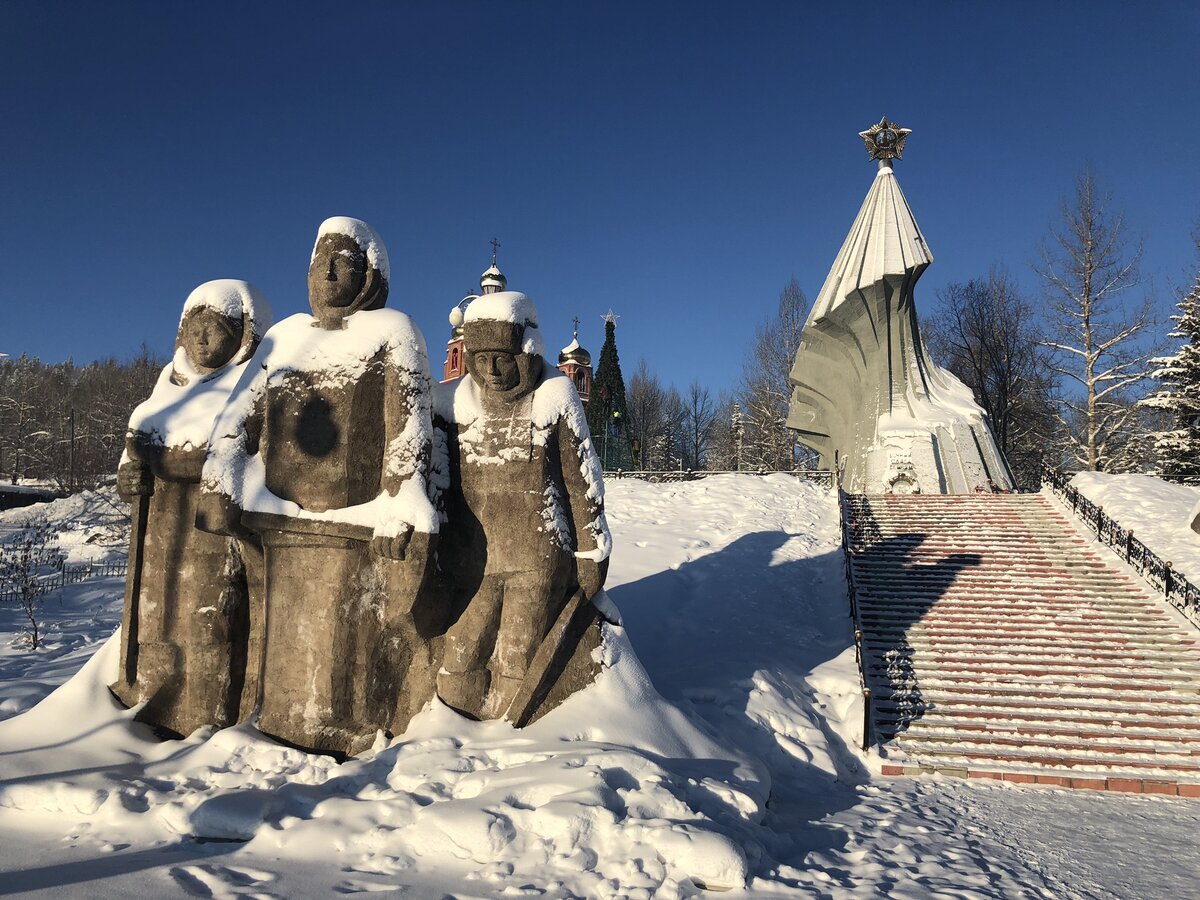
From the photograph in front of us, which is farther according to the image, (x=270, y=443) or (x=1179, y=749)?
(x=1179, y=749)

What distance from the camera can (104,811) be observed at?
3.76m

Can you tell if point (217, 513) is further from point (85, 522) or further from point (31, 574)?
point (85, 522)

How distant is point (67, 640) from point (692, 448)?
5000cm

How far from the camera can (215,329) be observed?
5.57 m

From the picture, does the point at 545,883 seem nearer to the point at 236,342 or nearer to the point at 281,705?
the point at 281,705

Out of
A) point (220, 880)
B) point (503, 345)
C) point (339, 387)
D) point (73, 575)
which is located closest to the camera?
point (220, 880)

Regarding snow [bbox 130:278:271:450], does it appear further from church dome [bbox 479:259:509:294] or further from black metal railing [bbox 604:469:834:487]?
church dome [bbox 479:259:509:294]

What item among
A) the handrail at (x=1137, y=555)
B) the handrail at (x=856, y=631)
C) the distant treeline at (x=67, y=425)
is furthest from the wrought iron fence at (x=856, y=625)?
the distant treeline at (x=67, y=425)

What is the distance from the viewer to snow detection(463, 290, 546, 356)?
5316 millimetres

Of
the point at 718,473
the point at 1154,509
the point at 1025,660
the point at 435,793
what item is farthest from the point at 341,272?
the point at 718,473

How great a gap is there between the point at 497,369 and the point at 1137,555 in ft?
39.7

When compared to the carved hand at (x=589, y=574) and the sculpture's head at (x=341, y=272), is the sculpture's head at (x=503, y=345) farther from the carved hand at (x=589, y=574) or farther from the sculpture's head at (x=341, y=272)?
the carved hand at (x=589, y=574)

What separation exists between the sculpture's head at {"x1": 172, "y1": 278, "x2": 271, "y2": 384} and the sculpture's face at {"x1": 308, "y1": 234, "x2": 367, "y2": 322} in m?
0.81

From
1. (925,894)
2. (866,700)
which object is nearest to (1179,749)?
(866,700)
